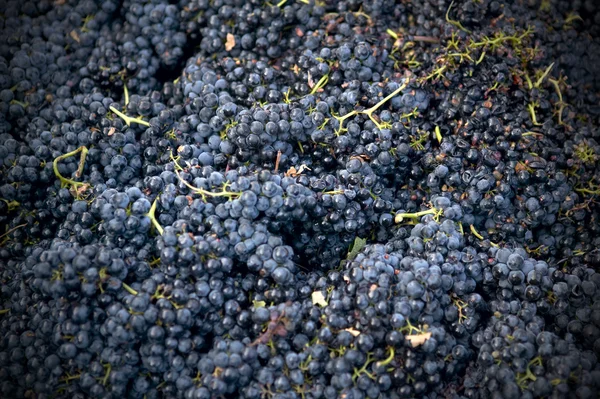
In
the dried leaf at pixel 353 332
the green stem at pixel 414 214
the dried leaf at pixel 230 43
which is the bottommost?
the dried leaf at pixel 353 332

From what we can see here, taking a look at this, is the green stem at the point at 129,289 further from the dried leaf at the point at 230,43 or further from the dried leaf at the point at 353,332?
the dried leaf at the point at 230,43

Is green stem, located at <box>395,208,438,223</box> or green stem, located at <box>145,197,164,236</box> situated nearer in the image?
green stem, located at <box>145,197,164,236</box>

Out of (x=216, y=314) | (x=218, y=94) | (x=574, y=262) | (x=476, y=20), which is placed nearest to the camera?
(x=216, y=314)

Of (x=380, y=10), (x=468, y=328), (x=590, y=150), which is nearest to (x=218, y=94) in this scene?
(x=380, y=10)

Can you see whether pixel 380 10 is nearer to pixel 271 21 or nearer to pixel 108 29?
pixel 271 21

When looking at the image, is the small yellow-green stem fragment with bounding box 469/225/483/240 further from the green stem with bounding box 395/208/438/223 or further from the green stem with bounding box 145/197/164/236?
the green stem with bounding box 145/197/164/236

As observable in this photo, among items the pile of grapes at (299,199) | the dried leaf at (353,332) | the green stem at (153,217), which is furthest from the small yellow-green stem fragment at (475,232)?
the green stem at (153,217)

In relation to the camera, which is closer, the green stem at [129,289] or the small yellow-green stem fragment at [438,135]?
the green stem at [129,289]

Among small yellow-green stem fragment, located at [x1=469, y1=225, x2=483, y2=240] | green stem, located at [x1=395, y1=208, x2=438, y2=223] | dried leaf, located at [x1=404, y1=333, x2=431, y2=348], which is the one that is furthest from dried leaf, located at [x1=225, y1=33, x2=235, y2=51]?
dried leaf, located at [x1=404, y1=333, x2=431, y2=348]
